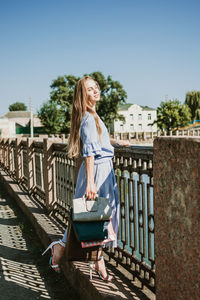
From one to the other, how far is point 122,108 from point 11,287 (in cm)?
8407

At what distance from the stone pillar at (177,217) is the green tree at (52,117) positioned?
6245 centimetres

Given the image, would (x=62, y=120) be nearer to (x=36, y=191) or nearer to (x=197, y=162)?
(x=36, y=191)

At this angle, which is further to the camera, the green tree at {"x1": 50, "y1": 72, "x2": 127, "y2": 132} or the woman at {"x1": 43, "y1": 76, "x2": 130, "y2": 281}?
the green tree at {"x1": 50, "y1": 72, "x2": 127, "y2": 132}

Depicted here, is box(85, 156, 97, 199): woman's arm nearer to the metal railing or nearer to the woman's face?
the metal railing

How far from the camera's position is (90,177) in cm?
272

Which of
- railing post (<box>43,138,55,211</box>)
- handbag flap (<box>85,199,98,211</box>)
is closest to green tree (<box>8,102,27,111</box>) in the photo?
railing post (<box>43,138,55,211</box>)

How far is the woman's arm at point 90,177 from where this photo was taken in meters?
2.72

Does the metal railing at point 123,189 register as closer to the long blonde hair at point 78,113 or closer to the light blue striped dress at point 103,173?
the light blue striped dress at point 103,173

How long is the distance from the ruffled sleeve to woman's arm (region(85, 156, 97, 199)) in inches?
1.9

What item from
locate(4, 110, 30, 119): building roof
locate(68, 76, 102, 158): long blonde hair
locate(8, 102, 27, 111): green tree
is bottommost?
locate(68, 76, 102, 158): long blonde hair

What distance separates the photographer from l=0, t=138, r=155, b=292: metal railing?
2.68m

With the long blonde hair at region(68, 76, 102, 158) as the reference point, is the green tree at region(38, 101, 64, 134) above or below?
above

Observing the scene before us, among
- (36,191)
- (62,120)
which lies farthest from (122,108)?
(36,191)

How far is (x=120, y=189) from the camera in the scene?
3.15m
